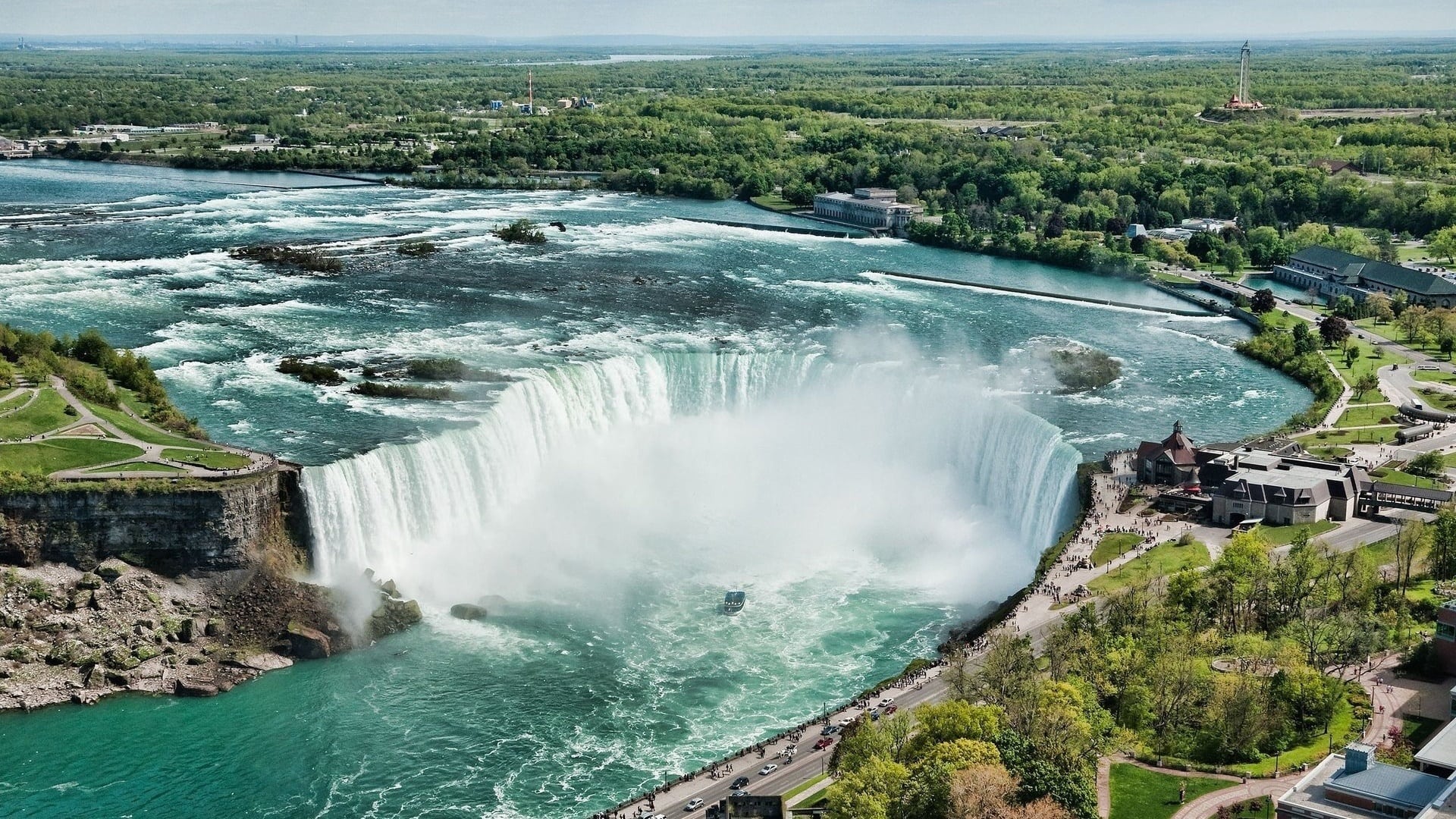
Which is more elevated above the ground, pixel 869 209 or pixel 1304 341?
pixel 869 209

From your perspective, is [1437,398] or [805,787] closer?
[805,787]

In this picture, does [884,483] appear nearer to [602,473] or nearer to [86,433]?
[602,473]

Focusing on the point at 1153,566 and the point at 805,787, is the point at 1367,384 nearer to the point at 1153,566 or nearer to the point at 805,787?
the point at 1153,566

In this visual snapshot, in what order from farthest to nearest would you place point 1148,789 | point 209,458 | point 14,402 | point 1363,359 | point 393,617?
1. point 1363,359
2. point 14,402
3. point 209,458
4. point 393,617
5. point 1148,789

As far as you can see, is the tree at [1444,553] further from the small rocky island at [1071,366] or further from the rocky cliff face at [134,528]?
the rocky cliff face at [134,528]

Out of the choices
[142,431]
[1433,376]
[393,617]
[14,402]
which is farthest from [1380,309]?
[14,402]

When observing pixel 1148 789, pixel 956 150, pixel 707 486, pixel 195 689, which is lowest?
pixel 195 689
